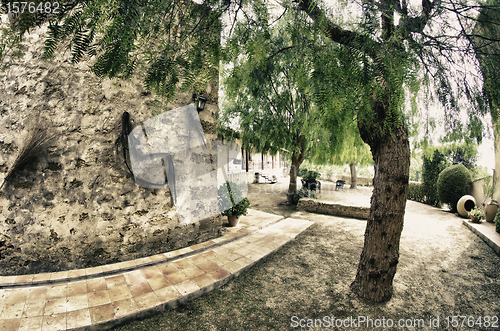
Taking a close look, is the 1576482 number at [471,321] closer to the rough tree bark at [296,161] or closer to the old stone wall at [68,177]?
the old stone wall at [68,177]

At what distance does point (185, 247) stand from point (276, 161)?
18.6m

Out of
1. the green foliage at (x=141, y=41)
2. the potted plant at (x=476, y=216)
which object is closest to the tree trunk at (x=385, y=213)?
the green foliage at (x=141, y=41)

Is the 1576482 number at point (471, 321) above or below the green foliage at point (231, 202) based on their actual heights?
below

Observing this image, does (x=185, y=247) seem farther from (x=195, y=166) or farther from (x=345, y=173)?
(x=345, y=173)

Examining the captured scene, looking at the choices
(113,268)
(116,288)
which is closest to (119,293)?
(116,288)

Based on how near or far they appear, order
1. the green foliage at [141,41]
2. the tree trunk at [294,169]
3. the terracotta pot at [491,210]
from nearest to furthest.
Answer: the green foliage at [141,41], the terracotta pot at [491,210], the tree trunk at [294,169]

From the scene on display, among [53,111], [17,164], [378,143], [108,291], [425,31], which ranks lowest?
[108,291]

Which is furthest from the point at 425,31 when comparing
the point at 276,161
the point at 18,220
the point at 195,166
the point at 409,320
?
the point at 276,161

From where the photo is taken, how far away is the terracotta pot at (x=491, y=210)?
6.16m

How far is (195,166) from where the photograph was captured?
4.04 m

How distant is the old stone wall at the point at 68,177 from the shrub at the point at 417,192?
38.1ft

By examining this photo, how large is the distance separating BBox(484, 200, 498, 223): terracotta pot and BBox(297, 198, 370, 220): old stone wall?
311 centimetres

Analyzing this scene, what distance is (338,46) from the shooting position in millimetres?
1776

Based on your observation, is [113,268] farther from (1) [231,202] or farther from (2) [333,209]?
(2) [333,209]
